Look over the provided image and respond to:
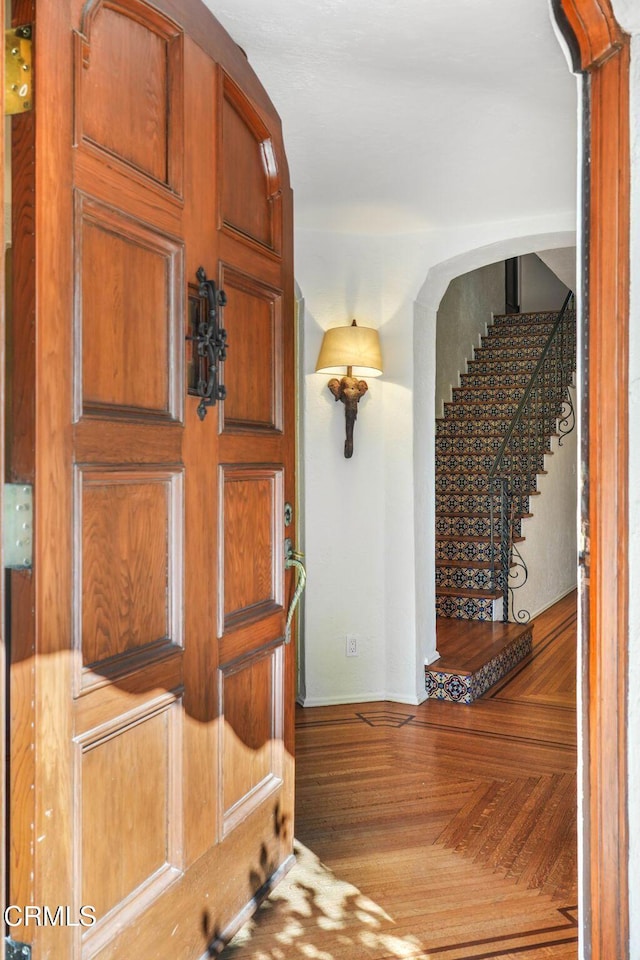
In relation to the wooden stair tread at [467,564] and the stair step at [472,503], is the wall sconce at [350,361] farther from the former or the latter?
the stair step at [472,503]

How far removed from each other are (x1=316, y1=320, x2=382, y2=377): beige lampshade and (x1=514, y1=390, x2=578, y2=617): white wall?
2.49m

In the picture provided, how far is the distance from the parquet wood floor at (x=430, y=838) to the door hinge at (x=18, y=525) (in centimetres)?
130

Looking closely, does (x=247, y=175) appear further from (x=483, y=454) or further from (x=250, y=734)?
(x=483, y=454)

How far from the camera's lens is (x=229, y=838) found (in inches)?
80.6

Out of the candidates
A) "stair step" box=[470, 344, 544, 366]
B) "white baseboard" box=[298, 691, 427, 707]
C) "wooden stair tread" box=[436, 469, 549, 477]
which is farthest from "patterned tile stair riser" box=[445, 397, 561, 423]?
"white baseboard" box=[298, 691, 427, 707]

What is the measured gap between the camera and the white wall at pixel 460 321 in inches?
280

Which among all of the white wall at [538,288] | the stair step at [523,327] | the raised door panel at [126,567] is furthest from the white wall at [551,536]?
the raised door panel at [126,567]

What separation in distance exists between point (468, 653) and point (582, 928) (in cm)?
301

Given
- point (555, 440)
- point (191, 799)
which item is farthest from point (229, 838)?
point (555, 440)

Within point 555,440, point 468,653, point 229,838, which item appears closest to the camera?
point 229,838

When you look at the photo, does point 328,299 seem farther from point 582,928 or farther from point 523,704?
point 582,928

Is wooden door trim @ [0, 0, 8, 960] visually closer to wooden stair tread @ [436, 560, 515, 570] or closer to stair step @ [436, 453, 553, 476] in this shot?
wooden stair tread @ [436, 560, 515, 570]

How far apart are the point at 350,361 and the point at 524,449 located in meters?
3.36

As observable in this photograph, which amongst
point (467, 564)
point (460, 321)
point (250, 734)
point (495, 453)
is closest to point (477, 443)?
point (495, 453)
